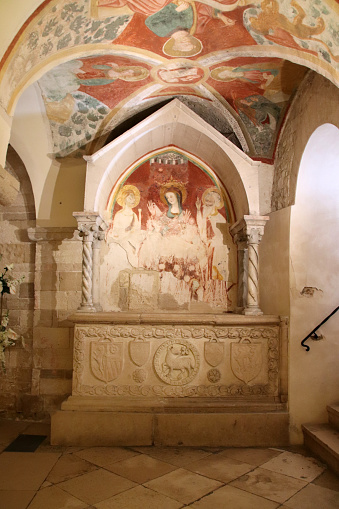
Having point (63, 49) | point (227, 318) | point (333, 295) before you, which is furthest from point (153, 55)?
point (333, 295)

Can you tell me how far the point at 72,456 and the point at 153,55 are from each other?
13.8 feet

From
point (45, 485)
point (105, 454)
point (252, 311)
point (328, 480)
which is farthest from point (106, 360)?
point (328, 480)

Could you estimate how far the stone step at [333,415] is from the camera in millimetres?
4276

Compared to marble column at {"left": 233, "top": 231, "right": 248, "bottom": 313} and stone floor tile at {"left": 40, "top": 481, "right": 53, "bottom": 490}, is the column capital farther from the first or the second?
stone floor tile at {"left": 40, "top": 481, "right": 53, "bottom": 490}

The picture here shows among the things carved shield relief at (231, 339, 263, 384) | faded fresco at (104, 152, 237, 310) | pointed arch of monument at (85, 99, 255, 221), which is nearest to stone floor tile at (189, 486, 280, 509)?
carved shield relief at (231, 339, 263, 384)

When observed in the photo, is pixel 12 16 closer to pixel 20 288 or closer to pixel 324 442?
pixel 20 288

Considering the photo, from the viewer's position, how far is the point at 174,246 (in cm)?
563

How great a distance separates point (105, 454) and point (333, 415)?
2.46 meters

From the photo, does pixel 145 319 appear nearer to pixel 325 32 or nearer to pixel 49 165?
pixel 49 165

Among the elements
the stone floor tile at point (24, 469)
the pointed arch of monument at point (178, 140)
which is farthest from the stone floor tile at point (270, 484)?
the pointed arch of monument at point (178, 140)

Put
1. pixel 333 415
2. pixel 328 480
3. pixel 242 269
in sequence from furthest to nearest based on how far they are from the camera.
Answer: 1. pixel 242 269
2. pixel 333 415
3. pixel 328 480

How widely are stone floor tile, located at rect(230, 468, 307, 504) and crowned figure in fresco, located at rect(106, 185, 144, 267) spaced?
295cm

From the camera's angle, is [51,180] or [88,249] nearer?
[88,249]

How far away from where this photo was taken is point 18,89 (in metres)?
3.26
